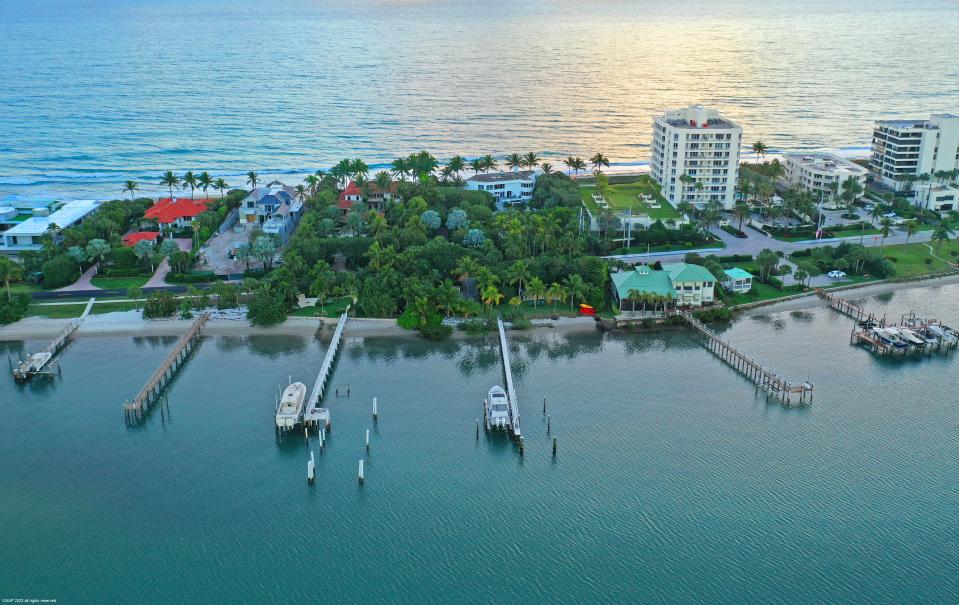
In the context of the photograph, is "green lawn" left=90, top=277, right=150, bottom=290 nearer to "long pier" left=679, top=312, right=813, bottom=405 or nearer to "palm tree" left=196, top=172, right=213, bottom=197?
"palm tree" left=196, top=172, right=213, bottom=197

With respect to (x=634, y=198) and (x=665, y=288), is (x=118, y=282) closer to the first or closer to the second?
(x=665, y=288)

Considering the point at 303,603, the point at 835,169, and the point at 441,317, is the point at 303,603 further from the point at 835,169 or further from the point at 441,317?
the point at 835,169

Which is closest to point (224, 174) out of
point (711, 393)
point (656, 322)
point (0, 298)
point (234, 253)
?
point (234, 253)

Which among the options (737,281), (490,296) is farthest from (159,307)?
(737,281)

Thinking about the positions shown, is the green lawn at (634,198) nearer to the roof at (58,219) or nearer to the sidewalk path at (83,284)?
the sidewalk path at (83,284)

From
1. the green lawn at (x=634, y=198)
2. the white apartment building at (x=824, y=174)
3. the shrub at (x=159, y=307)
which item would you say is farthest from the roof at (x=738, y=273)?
the shrub at (x=159, y=307)

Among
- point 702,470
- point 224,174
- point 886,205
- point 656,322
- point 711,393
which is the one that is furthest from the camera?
point 224,174

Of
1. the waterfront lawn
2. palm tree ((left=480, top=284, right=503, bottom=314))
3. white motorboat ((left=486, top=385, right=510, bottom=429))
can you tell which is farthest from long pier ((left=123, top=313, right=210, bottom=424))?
palm tree ((left=480, top=284, right=503, bottom=314))
